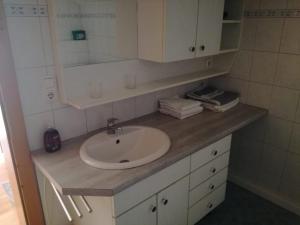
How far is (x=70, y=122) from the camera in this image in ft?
4.86

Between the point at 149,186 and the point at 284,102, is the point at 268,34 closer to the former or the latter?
the point at 284,102

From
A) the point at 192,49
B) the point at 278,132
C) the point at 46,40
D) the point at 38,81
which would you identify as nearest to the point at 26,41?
the point at 46,40

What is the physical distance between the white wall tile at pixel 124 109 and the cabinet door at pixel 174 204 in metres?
0.58

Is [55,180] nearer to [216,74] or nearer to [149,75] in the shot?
[149,75]

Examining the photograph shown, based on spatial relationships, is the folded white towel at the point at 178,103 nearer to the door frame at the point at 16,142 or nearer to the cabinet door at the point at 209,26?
the cabinet door at the point at 209,26

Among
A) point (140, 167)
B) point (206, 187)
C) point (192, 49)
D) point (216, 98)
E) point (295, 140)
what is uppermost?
point (192, 49)

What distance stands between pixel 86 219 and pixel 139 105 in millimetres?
813

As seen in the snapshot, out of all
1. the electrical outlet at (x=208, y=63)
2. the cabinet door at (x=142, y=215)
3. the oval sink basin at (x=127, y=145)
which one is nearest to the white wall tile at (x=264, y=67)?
the electrical outlet at (x=208, y=63)

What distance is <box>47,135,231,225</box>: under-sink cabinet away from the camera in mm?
1214

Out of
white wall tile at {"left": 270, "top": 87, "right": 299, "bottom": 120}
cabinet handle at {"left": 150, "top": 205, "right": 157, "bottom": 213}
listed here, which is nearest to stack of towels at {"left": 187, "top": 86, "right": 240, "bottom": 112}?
white wall tile at {"left": 270, "top": 87, "right": 299, "bottom": 120}

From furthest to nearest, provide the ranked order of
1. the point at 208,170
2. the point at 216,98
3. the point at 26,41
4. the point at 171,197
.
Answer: the point at 216,98, the point at 208,170, the point at 171,197, the point at 26,41

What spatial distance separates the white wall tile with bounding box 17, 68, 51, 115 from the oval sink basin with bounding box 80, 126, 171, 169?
32 centimetres

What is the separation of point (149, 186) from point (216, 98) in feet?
3.36

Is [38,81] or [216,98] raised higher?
[38,81]
